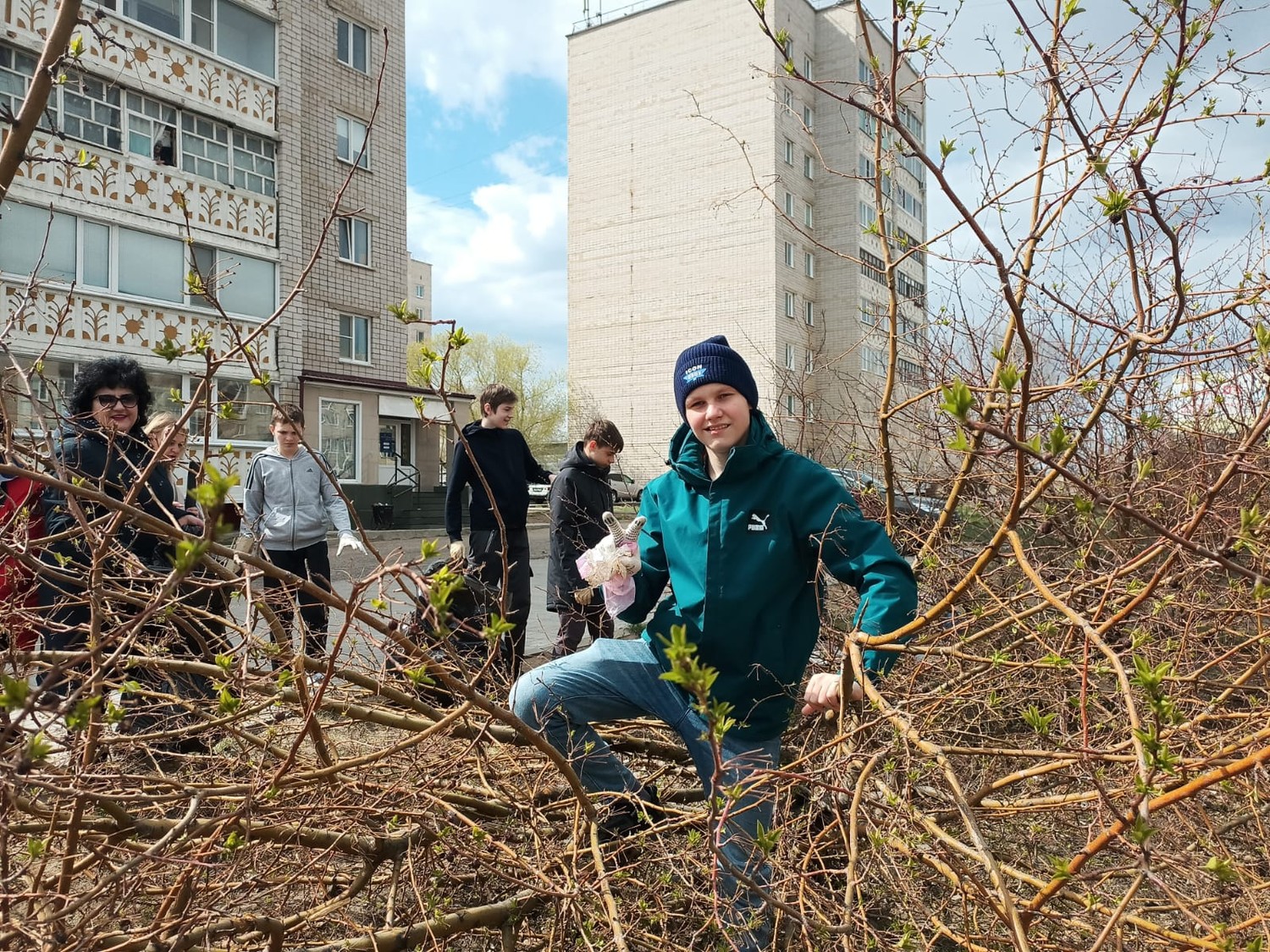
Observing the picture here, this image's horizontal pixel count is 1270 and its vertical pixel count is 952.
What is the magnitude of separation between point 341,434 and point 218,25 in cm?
906

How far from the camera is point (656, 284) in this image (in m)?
37.6

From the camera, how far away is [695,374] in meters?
2.79

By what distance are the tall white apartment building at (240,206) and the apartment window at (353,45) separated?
42 millimetres

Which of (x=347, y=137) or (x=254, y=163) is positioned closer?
(x=254, y=163)

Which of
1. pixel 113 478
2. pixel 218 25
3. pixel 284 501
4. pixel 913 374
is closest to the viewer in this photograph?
pixel 113 478

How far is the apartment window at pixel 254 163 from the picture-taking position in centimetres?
2020

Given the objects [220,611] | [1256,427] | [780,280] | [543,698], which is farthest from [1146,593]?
[780,280]

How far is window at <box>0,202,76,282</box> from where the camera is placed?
1638 centimetres

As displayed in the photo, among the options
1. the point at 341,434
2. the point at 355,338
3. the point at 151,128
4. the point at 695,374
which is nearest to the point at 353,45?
the point at 151,128

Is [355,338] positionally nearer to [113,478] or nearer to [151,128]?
[151,128]

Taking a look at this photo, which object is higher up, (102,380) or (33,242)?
(33,242)

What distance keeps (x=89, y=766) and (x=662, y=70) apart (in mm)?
38205

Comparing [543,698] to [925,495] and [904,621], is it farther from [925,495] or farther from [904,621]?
[925,495]

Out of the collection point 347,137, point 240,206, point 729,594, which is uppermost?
point 347,137
